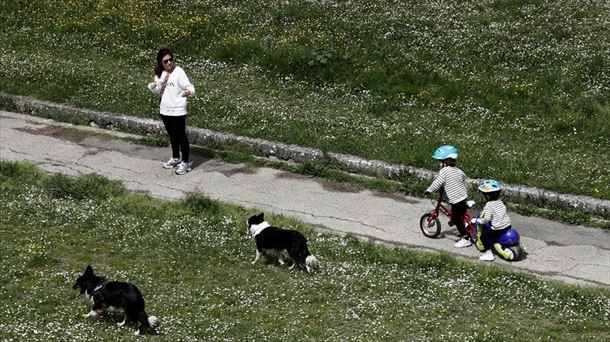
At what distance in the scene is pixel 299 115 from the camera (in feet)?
60.4

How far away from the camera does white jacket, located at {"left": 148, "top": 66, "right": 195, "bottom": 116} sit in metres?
16.3

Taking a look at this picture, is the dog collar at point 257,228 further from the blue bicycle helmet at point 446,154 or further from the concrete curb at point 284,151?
the concrete curb at point 284,151

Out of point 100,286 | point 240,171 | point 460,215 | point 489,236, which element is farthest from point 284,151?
point 100,286

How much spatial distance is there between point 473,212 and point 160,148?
20.7 feet

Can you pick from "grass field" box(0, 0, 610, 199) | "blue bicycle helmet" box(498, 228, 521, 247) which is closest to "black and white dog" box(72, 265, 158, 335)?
"blue bicycle helmet" box(498, 228, 521, 247)

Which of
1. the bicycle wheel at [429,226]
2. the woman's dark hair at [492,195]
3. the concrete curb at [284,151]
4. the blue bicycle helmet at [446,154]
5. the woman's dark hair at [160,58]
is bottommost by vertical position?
the bicycle wheel at [429,226]

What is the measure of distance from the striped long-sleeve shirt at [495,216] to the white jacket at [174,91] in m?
5.70

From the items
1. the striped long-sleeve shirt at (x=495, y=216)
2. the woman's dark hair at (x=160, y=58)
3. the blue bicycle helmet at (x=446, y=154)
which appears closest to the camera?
the striped long-sleeve shirt at (x=495, y=216)

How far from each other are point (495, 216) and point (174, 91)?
6.12 m

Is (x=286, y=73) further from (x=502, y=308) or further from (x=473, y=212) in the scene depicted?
(x=502, y=308)

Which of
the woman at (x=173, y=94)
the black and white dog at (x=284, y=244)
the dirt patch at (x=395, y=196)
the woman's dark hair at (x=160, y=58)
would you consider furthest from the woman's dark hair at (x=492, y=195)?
the woman's dark hair at (x=160, y=58)

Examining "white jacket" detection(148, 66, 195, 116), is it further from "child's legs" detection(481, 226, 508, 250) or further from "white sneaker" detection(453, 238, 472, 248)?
"child's legs" detection(481, 226, 508, 250)

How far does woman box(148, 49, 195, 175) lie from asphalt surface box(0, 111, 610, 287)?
64 cm

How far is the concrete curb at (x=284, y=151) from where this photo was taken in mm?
15188
